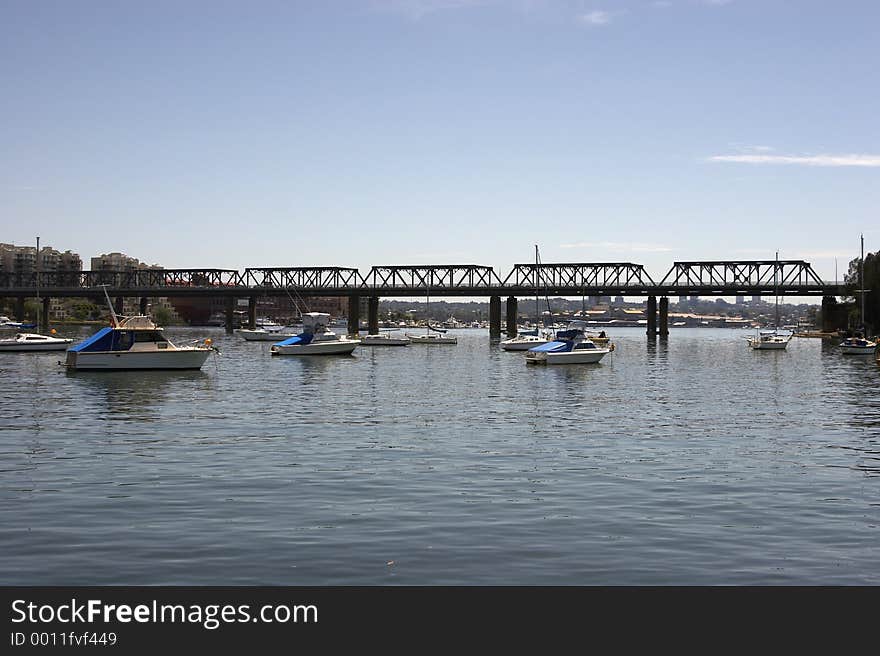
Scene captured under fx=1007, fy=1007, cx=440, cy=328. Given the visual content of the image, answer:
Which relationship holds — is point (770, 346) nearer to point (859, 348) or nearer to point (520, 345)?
point (859, 348)

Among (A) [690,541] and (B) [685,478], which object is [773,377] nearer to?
(B) [685,478]

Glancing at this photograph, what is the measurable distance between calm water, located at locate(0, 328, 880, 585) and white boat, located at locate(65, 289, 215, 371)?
888 inches

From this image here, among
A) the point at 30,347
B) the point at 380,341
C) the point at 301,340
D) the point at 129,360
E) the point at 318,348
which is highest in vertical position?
the point at 301,340

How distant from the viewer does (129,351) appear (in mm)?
85438

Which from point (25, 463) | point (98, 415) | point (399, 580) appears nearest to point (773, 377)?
point (98, 415)

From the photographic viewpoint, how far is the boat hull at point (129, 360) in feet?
278

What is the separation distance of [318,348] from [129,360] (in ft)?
132

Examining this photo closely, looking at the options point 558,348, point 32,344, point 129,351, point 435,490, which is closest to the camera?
point 435,490

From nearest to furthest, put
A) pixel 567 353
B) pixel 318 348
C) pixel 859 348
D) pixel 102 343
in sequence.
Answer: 1. pixel 102 343
2. pixel 567 353
3. pixel 318 348
4. pixel 859 348

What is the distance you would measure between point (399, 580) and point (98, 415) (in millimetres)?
35691

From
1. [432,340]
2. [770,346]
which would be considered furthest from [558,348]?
[432,340]

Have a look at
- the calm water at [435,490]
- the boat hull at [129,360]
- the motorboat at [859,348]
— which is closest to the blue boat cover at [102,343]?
the boat hull at [129,360]

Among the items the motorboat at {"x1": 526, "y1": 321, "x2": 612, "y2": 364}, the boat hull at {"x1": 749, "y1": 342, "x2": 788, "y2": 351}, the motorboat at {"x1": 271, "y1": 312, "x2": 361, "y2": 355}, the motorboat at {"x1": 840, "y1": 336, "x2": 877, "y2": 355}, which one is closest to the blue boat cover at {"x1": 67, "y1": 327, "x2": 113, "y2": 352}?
the motorboat at {"x1": 271, "y1": 312, "x2": 361, "y2": 355}
